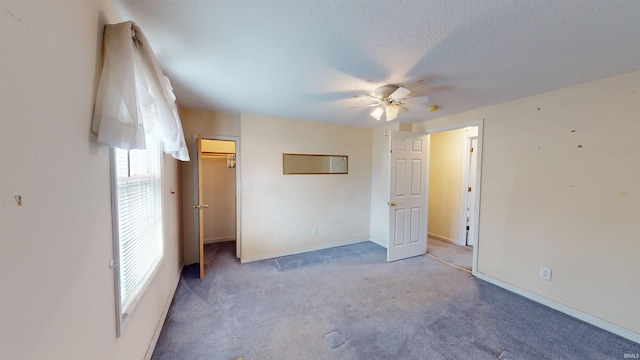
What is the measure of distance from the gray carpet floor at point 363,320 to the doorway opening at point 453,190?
4.42 feet

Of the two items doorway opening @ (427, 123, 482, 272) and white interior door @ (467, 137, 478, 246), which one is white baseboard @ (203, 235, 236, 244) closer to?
doorway opening @ (427, 123, 482, 272)

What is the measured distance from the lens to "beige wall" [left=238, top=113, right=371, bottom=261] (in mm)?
3455

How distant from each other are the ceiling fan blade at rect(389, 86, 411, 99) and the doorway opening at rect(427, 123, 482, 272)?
223 centimetres

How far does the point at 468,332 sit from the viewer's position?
198cm

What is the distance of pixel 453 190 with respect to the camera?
4422 millimetres

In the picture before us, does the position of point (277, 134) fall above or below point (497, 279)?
above

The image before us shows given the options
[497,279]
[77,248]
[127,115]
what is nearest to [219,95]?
[127,115]

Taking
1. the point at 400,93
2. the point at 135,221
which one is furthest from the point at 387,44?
the point at 135,221

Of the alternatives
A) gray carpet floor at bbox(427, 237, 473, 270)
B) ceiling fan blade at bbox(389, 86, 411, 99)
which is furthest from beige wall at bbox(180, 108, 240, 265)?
gray carpet floor at bbox(427, 237, 473, 270)

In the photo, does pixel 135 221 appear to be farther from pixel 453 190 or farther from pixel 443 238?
pixel 443 238

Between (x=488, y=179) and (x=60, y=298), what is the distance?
12.2 ft

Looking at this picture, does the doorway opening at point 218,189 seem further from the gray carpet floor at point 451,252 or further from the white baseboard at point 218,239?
the gray carpet floor at point 451,252

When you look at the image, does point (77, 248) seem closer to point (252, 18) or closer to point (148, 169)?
point (148, 169)

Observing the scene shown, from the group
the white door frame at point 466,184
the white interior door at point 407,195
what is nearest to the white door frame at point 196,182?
the white interior door at point 407,195
